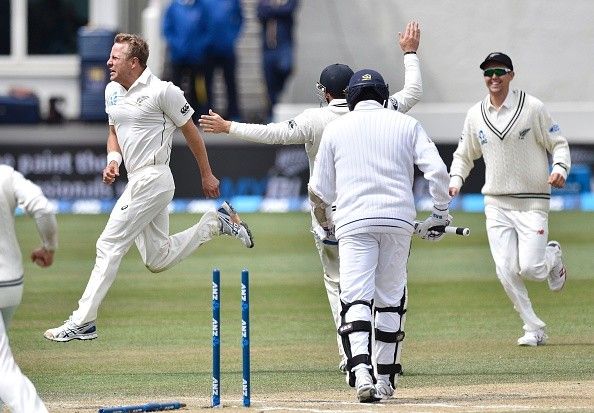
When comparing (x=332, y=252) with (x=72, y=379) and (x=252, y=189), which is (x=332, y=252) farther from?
(x=252, y=189)

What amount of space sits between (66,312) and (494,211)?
3.74m

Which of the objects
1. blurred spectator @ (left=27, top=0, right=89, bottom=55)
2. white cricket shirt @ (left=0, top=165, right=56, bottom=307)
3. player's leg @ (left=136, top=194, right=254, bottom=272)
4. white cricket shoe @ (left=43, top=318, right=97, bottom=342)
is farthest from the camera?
blurred spectator @ (left=27, top=0, right=89, bottom=55)

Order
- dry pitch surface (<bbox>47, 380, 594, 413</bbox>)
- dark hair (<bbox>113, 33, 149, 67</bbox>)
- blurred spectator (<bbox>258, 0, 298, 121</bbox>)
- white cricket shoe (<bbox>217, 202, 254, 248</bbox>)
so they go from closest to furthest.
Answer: dry pitch surface (<bbox>47, 380, 594, 413</bbox>), dark hair (<bbox>113, 33, 149, 67</bbox>), white cricket shoe (<bbox>217, 202, 254, 248</bbox>), blurred spectator (<bbox>258, 0, 298, 121</bbox>)

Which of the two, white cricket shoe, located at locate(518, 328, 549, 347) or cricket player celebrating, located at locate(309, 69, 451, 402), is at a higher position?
cricket player celebrating, located at locate(309, 69, 451, 402)

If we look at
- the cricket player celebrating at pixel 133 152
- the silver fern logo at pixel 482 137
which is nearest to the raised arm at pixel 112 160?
the cricket player celebrating at pixel 133 152

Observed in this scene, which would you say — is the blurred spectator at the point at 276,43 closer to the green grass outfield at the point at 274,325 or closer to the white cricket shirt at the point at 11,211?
the green grass outfield at the point at 274,325

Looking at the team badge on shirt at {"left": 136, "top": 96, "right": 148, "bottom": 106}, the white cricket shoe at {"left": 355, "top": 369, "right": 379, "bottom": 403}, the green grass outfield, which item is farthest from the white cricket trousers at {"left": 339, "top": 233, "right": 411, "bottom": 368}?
the team badge on shirt at {"left": 136, "top": 96, "right": 148, "bottom": 106}

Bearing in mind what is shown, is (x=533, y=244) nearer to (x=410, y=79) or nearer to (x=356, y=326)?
(x=410, y=79)

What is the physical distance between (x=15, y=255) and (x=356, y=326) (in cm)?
191

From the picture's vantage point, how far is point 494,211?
10922 millimetres

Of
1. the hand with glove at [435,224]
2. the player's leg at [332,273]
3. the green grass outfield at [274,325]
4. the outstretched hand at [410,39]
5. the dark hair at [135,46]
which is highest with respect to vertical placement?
the outstretched hand at [410,39]

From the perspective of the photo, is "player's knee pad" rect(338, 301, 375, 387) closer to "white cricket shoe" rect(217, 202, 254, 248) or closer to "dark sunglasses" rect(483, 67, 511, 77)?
"white cricket shoe" rect(217, 202, 254, 248)

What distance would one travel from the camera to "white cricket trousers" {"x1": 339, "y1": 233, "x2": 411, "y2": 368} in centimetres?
834

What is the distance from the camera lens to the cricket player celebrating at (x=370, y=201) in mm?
8320
